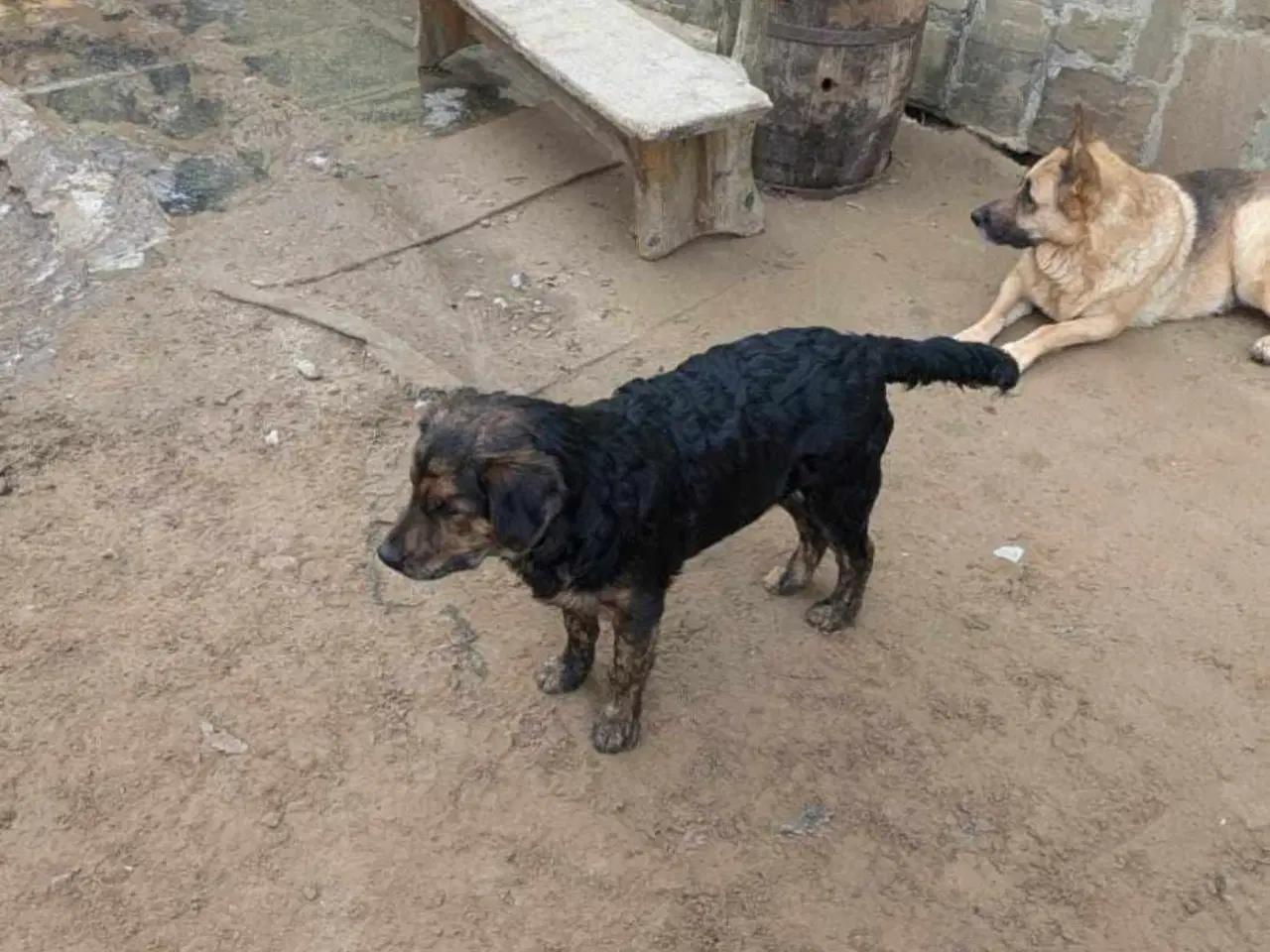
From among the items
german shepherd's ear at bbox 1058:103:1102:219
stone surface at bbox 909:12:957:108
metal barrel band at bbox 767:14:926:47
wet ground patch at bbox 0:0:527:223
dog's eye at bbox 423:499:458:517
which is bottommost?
wet ground patch at bbox 0:0:527:223

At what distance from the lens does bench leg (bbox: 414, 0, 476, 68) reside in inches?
253

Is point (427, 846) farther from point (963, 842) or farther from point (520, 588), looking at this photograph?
point (963, 842)

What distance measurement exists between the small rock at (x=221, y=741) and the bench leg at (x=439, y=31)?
448cm

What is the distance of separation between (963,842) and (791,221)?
11.4 feet

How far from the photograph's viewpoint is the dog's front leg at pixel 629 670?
9.48 feet

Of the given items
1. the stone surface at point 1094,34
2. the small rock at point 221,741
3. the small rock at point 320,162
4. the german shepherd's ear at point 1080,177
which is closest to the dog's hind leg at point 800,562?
the small rock at point 221,741

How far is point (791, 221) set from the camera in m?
5.73

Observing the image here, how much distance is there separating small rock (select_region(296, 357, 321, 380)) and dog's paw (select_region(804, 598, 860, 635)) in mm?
2094

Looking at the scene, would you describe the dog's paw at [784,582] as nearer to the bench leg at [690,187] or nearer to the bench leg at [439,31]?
A: the bench leg at [690,187]

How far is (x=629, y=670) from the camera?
120 inches

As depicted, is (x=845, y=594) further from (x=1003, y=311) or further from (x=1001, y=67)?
(x=1001, y=67)

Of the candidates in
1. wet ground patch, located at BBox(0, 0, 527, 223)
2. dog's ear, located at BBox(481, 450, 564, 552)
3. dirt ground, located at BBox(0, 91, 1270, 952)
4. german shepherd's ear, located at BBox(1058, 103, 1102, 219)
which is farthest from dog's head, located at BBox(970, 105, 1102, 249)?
dog's ear, located at BBox(481, 450, 564, 552)

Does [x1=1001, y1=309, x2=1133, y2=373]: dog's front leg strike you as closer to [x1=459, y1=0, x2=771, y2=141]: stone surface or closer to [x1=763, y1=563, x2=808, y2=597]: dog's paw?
[x1=459, y1=0, x2=771, y2=141]: stone surface

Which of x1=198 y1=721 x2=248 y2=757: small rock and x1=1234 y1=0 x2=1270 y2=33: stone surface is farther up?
x1=1234 y1=0 x2=1270 y2=33: stone surface
